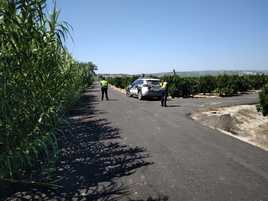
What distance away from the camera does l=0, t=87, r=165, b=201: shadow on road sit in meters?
4.34

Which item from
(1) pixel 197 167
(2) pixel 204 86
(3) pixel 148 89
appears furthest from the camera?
(2) pixel 204 86

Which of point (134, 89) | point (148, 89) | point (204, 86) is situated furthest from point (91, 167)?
point (204, 86)

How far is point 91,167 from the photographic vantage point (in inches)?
220

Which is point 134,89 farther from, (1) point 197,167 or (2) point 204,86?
(1) point 197,167

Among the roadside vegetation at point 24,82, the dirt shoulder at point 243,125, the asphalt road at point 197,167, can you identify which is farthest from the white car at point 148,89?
the roadside vegetation at point 24,82

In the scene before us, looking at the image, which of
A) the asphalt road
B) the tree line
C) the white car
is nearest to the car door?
the white car

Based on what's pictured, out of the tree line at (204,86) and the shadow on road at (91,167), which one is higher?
the tree line at (204,86)

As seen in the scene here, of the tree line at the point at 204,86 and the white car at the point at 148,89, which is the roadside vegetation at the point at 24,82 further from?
the tree line at the point at 204,86

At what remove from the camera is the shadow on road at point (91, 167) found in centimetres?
434

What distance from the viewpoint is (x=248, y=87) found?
3152cm

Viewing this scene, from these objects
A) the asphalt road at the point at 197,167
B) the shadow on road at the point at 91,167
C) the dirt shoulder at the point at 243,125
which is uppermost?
the shadow on road at the point at 91,167

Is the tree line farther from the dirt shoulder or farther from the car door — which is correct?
the dirt shoulder

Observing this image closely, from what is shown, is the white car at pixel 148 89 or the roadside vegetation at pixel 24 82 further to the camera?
the white car at pixel 148 89

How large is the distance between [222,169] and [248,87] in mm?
28503
